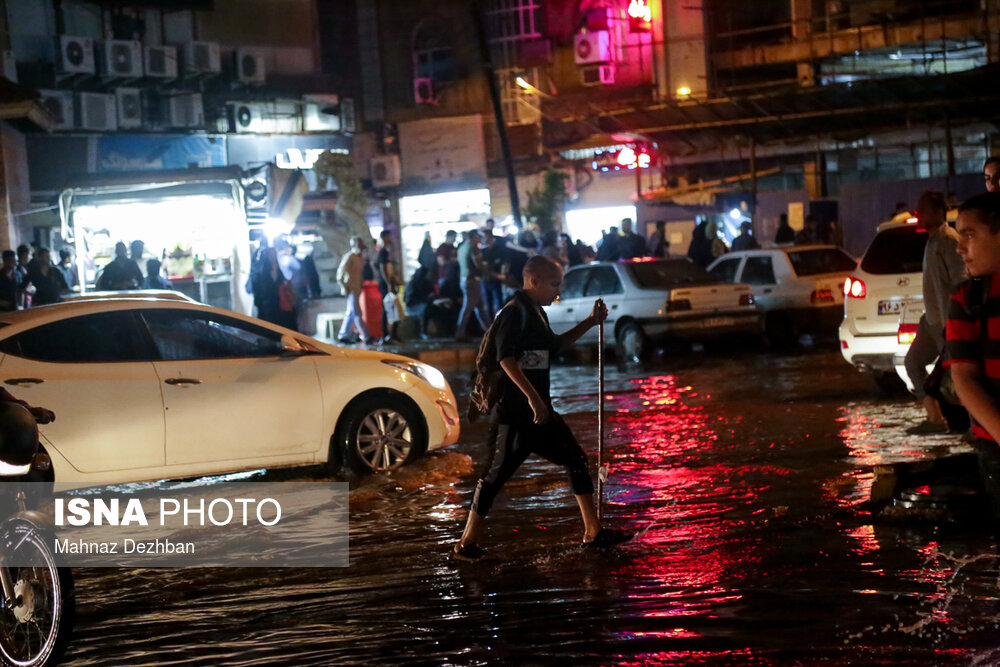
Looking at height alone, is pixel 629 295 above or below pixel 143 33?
below

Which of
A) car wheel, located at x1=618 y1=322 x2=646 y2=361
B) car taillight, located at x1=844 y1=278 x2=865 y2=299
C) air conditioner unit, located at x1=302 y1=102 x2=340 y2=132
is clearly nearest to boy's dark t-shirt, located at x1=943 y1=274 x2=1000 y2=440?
car taillight, located at x1=844 y1=278 x2=865 y2=299

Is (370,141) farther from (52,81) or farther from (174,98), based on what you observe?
(52,81)

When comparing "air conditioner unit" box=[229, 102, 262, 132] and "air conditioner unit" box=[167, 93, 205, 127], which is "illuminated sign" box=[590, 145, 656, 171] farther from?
"air conditioner unit" box=[167, 93, 205, 127]

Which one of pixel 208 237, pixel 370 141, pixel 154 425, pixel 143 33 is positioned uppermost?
pixel 143 33

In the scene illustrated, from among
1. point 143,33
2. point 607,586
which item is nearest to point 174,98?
point 143,33

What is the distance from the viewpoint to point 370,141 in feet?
124

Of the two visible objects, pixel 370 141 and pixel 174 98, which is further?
pixel 370 141

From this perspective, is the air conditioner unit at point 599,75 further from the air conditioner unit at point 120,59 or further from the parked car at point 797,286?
the parked car at point 797,286

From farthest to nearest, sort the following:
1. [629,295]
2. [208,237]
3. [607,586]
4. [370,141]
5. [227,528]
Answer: [370,141] < [208,237] < [629,295] < [227,528] < [607,586]

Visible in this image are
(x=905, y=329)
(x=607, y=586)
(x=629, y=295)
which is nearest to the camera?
(x=607, y=586)

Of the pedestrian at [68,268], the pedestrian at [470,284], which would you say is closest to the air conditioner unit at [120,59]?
the pedestrian at [68,268]

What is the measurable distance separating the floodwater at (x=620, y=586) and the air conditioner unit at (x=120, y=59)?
25.0 metres

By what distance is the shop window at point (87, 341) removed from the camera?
882cm

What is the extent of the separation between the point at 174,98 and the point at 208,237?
1228 centimetres
